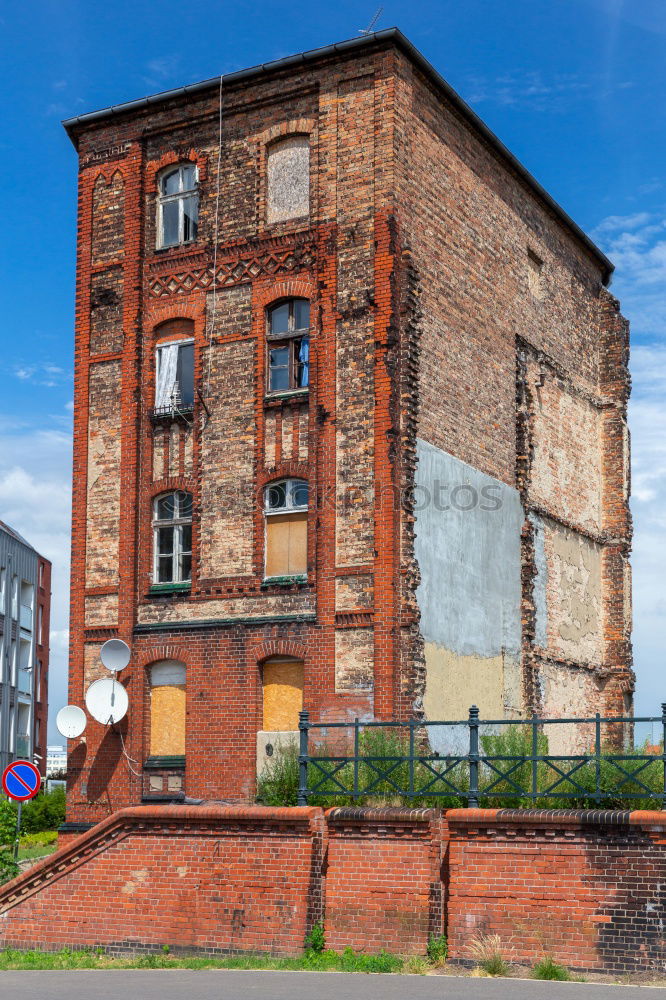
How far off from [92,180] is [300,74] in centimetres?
508

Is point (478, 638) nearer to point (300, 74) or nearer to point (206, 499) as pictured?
point (206, 499)

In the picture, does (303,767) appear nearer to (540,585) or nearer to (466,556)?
(466,556)

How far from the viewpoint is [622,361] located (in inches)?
1244

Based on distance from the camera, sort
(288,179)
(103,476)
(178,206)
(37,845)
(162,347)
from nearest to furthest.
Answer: (288,179) < (103,476) < (162,347) < (178,206) < (37,845)

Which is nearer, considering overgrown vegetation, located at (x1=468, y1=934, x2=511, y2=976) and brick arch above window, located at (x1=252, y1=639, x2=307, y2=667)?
overgrown vegetation, located at (x1=468, y1=934, x2=511, y2=976)

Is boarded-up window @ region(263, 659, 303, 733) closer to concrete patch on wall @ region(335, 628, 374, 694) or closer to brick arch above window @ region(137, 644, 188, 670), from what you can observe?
concrete patch on wall @ region(335, 628, 374, 694)

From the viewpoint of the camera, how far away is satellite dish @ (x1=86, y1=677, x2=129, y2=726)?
2336 cm

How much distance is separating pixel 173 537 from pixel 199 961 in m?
9.98

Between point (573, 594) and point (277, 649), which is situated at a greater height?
point (573, 594)

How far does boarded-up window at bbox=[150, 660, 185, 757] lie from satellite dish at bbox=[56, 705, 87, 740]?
1333 millimetres

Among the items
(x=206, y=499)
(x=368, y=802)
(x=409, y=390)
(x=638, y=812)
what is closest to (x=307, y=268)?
(x=409, y=390)

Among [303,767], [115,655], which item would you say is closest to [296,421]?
[115,655]

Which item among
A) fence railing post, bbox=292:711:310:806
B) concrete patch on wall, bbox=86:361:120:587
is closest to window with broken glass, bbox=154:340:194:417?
concrete patch on wall, bbox=86:361:120:587

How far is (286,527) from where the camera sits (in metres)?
23.2
